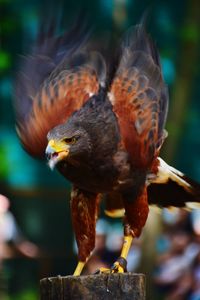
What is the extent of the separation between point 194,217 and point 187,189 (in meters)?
3.39

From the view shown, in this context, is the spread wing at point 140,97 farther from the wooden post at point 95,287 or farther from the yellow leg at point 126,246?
the wooden post at point 95,287

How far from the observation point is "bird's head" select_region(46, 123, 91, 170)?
23.3 ft

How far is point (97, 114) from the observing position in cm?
766

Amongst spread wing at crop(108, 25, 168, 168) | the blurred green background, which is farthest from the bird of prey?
→ the blurred green background

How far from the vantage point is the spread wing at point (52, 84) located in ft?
25.7

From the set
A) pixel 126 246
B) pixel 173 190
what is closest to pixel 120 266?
pixel 126 246

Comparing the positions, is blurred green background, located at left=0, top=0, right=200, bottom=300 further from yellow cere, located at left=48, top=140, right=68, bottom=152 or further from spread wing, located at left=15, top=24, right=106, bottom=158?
yellow cere, located at left=48, top=140, right=68, bottom=152

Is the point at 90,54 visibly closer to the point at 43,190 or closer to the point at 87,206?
the point at 87,206

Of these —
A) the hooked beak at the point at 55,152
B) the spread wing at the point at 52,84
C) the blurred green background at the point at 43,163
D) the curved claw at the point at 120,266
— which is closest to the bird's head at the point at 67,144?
the hooked beak at the point at 55,152

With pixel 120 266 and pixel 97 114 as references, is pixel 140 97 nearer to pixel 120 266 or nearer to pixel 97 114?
pixel 97 114

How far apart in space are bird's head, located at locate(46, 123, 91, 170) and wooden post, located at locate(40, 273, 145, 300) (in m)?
0.78

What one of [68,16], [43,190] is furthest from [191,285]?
[68,16]

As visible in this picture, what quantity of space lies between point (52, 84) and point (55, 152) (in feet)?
3.16

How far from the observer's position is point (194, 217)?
480 inches
